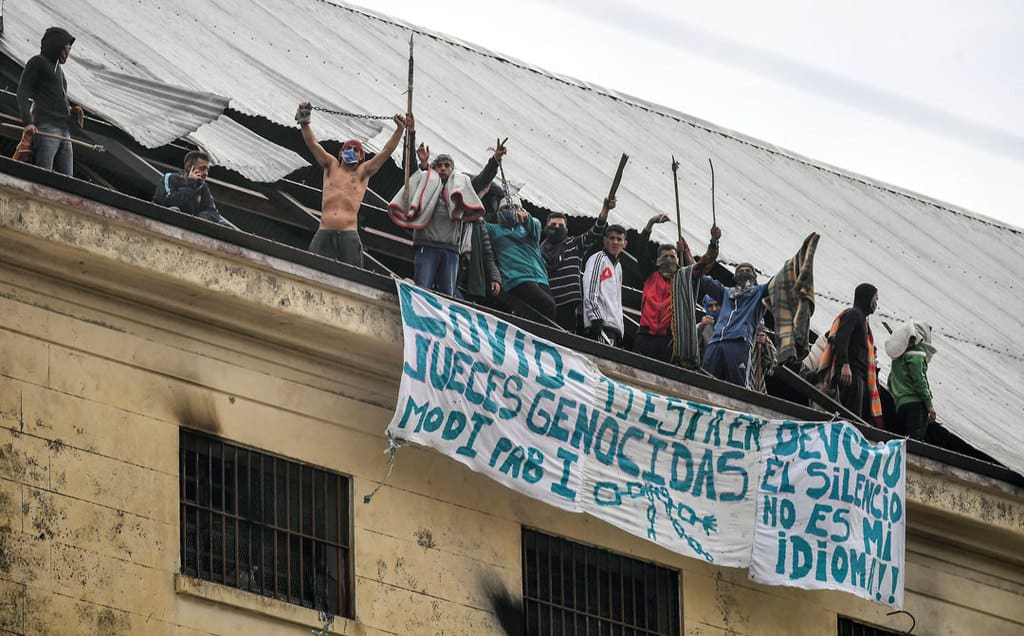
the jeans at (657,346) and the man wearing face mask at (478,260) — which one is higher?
the man wearing face mask at (478,260)

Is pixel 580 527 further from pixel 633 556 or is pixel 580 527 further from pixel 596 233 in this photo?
pixel 596 233

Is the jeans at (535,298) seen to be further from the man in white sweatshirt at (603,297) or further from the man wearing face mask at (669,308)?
the man wearing face mask at (669,308)

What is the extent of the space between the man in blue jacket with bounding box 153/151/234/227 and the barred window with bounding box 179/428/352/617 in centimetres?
209

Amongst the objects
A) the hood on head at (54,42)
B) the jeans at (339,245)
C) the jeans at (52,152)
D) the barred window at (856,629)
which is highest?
the hood on head at (54,42)

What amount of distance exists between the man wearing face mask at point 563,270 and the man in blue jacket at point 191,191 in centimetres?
375

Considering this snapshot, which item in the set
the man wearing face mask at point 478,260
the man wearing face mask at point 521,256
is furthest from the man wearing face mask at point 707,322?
the man wearing face mask at point 478,260

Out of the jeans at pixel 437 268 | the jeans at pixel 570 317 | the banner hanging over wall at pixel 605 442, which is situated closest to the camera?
the banner hanging over wall at pixel 605 442

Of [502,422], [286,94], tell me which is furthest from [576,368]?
[286,94]

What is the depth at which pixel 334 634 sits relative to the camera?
56.1 ft

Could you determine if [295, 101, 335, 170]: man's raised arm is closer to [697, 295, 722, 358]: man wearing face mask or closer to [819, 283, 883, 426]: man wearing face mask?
[697, 295, 722, 358]: man wearing face mask

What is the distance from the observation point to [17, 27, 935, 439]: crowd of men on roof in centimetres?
1817

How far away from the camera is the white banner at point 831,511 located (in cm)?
1983

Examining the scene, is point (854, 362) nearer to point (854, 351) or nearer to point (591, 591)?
point (854, 351)

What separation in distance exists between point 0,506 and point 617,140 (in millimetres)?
13418
